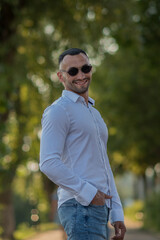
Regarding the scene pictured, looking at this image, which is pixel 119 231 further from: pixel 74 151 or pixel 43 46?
pixel 43 46

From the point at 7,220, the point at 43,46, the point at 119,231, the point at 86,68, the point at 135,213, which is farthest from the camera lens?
the point at 135,213

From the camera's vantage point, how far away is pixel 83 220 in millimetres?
2914

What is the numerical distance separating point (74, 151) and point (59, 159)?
141 millimetres

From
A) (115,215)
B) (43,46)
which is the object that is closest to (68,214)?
(115,215)

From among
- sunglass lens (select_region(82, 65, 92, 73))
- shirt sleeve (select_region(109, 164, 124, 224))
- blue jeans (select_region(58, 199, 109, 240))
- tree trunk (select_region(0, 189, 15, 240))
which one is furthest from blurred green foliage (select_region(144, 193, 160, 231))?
blue jeans (select_region(58, 199, 109, 240))

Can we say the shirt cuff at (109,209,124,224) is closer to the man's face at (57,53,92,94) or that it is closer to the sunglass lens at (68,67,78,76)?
the man's face at (57,53,92,94)

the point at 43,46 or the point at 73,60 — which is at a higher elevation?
the point at 43,46

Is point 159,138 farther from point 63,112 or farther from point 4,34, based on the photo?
point 63,112

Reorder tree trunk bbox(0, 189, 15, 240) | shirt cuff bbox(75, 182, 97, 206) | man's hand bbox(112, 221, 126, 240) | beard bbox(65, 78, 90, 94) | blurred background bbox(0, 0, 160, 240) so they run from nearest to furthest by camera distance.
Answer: shirt cuff bbox(75, 182, 97, 206)
man's hand bbox(112, 221, 126, 240)
beard bbox(65, 78, 90, 94)
blurred background bbox(0, 0, 160, 240)
tree trunk bbox(0, 189, 15, 240)

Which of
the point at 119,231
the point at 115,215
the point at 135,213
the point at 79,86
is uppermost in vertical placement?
the point at 135,213

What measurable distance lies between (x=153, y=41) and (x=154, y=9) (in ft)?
2.92

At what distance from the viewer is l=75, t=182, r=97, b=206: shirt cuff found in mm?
2875

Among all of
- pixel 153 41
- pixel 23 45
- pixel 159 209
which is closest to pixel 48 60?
pixel 23 45

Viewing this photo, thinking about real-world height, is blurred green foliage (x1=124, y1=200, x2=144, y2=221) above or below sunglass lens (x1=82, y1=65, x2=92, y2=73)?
above
